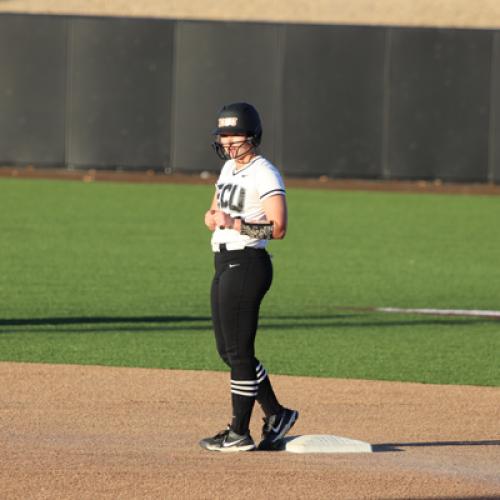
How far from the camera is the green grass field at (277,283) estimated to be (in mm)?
11719

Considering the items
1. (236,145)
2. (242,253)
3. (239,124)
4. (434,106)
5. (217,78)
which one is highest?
(217,78)

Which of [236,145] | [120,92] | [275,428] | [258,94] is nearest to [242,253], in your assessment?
[236,145]

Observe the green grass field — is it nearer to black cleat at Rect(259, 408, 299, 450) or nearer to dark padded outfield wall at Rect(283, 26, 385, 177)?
dark padded outfield wall at Rect(283, 26, 385, 177)

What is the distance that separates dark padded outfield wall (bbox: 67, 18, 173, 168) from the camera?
103ft

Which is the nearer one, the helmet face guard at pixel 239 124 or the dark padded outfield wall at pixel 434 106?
the helmet face guard at pixel 239 124

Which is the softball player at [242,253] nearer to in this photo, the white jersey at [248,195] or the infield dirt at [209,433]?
the white jersey at [248,195]

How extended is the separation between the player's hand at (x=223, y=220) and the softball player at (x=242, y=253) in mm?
29

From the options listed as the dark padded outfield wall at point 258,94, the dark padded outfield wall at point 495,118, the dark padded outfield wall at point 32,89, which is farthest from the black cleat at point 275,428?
the dark padded outfield wall at point 32,89

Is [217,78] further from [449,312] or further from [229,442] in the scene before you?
[229,442]

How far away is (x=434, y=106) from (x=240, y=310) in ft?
79.0

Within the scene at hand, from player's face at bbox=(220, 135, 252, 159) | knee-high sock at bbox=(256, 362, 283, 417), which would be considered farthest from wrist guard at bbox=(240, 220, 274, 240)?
knee-high sock at bbox=(256, 362, 283, 417)

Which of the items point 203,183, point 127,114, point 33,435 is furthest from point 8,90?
point 33,435

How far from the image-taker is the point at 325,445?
309 inches

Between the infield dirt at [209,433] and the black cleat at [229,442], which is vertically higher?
the black cleat at [229,442]
